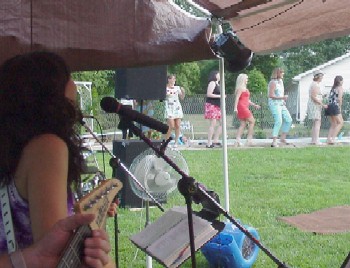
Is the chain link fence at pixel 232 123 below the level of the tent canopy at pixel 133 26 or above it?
below

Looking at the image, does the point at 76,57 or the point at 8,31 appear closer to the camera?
the point at 8,31

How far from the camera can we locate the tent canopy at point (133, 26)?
3027 mm

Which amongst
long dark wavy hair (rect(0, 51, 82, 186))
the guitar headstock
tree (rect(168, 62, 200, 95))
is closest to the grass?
the guitar headstock

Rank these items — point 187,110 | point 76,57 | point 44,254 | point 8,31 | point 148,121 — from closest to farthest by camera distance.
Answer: point 44,254 < point 148,121 < point 8,31 < point 76,57 < point 187,110

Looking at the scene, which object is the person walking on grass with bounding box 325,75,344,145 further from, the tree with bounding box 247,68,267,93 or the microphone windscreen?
the tree with bounding box 247,68,267,93

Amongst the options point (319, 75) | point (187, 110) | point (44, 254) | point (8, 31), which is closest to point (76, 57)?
point (8, 31)

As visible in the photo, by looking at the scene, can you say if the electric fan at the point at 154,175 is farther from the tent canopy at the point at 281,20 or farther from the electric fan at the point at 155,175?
the tent canopy at the point at 281,20

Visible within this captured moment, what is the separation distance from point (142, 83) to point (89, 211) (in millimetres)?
4426

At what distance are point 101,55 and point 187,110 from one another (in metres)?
15.6

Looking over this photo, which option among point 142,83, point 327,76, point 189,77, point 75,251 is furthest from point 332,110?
point 327,76

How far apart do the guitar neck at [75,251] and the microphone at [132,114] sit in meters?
0.96

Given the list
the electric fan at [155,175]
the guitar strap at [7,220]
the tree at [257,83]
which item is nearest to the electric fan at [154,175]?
the electric fan at [155,175]

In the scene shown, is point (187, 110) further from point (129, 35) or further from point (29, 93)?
point (29, 93)

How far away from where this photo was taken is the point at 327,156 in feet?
34.6
